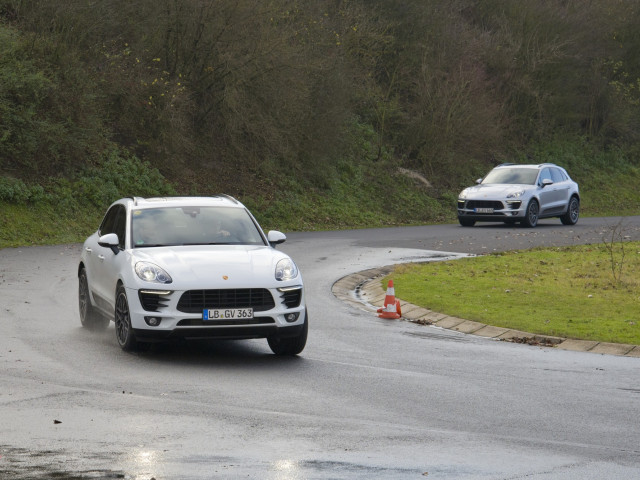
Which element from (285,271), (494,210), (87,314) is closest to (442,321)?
(285,271)

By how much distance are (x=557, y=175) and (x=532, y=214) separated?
9.20 ft

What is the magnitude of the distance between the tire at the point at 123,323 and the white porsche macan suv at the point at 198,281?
0.01 metres

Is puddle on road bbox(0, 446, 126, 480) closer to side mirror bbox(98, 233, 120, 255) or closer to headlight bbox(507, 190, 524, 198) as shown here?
side mirror bbox(98, 233, 120, 255)

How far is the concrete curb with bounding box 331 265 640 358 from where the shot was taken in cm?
1225

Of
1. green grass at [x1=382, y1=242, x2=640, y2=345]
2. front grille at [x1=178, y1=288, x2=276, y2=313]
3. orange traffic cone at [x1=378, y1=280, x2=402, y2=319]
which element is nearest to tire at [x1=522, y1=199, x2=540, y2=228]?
green grass at [x1=382, y1=242, x2=640, y2=345]

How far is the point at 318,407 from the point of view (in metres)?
8.75

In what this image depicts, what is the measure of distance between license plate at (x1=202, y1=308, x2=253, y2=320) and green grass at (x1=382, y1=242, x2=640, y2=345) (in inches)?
161

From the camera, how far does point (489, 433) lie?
788cm

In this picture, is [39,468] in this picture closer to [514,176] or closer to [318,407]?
[318,407]

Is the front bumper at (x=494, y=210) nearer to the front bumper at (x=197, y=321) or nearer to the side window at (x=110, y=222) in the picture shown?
the side window at (x=110, y=222)

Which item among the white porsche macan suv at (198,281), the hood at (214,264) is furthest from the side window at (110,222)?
the hood at (214,264)

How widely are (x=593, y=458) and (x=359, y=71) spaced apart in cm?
3851

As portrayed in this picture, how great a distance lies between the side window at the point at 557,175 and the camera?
35.3 m

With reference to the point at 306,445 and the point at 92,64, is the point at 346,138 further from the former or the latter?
the point at 306,445
